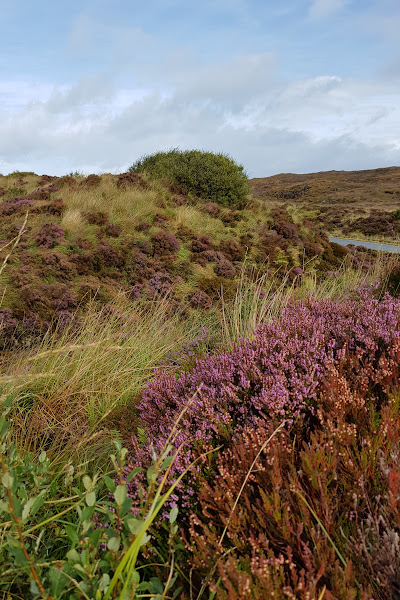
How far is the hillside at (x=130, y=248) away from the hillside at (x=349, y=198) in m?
4.86

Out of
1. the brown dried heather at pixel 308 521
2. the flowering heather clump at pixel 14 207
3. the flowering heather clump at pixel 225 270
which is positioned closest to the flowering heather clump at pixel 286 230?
the flowering heather clump at pixel 225 270

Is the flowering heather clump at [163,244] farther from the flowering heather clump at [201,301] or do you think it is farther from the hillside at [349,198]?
the hillside at [349,198]

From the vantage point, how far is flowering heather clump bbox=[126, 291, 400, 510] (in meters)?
2.07

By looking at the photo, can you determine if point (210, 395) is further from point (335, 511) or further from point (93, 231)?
point (93, 231)

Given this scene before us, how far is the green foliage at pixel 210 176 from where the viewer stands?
566 inches

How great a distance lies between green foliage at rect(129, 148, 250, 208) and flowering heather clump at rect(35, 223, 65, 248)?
242 inches

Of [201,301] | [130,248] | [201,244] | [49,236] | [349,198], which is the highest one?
[349,198]

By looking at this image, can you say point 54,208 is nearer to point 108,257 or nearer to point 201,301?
point 108,257

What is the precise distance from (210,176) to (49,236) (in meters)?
7.11

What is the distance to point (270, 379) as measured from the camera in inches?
88.9

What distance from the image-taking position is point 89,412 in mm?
3926

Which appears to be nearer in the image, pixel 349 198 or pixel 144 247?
pixel 144 247

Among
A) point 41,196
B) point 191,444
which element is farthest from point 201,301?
point 41,196

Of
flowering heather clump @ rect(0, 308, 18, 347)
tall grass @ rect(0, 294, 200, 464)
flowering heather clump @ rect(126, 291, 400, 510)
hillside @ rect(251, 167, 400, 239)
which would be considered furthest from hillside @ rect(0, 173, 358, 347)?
hillside @ rect(251, 167, 400, 239)
